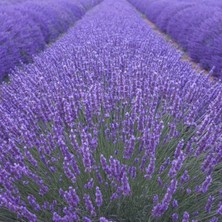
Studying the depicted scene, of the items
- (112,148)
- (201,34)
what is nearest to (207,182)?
(112,148)

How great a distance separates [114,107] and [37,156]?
0.76m

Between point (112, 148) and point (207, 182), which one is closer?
point (207, 182)

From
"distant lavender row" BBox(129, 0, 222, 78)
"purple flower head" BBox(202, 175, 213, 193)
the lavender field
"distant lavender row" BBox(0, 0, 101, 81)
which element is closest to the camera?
"purple flower head" BBox(202, 175, 213, 193)

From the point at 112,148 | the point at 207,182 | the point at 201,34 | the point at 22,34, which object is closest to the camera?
the point at 207,182

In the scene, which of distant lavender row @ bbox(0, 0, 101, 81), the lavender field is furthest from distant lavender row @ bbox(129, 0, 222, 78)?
distant lavender row @ bbox(0, 0, 101, 81)

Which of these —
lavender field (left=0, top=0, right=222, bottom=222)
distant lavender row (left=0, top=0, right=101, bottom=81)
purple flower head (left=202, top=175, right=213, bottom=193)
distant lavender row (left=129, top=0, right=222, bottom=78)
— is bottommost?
distant lavender row (left=0, top=0, right=101, bottom=81)

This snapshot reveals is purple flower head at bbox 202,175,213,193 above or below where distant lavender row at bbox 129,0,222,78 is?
below

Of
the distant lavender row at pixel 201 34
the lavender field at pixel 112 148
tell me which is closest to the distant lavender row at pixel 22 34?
the lavender field at pixel 112 148

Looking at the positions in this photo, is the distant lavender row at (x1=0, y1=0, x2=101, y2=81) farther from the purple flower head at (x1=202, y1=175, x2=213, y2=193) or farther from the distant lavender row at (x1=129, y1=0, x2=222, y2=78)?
the distant lavender row at (x1=129, y1=0, x2=222, y2=78)

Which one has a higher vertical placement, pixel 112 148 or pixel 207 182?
pixel 207 182

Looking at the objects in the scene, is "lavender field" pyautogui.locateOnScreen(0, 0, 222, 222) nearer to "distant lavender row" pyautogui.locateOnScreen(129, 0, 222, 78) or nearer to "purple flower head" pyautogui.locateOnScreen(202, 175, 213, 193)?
"purple flower head" pyautogui.locateOnScreen(202, 175, 213, 193)

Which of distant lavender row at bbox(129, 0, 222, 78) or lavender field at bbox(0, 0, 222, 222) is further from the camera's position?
distant lavender row at bbox(129, 0, 222, 78)

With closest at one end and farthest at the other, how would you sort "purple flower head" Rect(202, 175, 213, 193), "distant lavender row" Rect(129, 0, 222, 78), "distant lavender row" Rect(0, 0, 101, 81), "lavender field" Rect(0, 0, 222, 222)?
"purple flower head" Rect(202, 175, 213, 193) < "lavender field" Rect(0, 0, 222, 222) < "distant lavender row" Rect(0, 0, 101, 81) < "distant lavender row" Rect(129, 0, 222, 78)

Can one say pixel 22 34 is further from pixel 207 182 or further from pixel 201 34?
pixel 207 182
